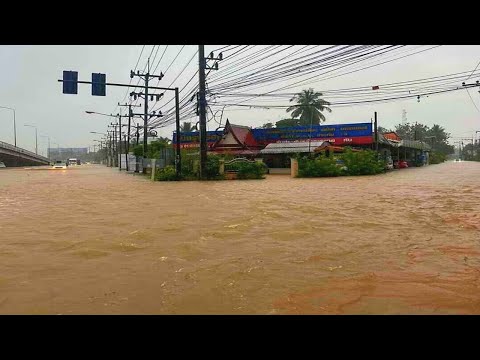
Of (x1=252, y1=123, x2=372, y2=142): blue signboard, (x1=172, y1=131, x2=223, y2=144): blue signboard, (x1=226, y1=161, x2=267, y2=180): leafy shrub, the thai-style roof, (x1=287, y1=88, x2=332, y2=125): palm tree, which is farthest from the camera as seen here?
(x1=287, y1=88, x2=332, y2=125): palm tree

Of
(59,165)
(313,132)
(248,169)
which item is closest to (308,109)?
(313,132)

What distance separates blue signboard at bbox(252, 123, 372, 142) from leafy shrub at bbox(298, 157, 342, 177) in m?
Answer: 10.2

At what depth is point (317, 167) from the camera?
29391 millimetres

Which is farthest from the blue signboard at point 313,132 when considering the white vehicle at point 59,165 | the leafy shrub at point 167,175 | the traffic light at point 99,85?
the white vehicle at point 59,165

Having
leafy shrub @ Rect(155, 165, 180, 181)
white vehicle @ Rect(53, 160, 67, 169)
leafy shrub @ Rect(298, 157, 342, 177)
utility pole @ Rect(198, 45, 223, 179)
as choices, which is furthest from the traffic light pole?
white vehicle @ Rect(53, 160, 67, 169)

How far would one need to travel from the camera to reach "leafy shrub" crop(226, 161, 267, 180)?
88.4ft

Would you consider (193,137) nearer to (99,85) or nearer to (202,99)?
(202,99)

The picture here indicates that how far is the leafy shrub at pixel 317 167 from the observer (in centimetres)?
2928

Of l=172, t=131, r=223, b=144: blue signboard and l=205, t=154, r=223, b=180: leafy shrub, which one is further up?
l=172, t=131, r=223, b=144: blue signboard

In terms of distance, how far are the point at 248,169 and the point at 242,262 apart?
21549 millimetres

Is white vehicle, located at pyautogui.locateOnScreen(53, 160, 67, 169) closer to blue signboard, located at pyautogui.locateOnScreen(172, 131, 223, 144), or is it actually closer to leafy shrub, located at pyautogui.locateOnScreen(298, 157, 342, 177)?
blue signboard, located at pyautogui.locateOnScreen(172, 131, 223, 144)

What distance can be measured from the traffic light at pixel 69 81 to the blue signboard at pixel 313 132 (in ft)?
81.7

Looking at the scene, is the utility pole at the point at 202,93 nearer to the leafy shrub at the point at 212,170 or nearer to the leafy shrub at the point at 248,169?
the leafy shrub at the point at 212,170
